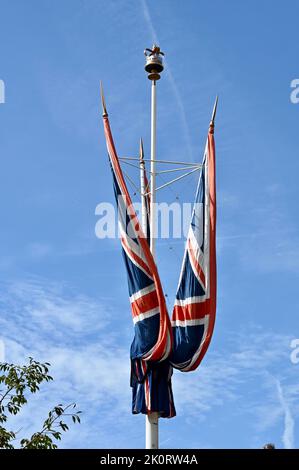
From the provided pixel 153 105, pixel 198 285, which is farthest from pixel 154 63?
pixel 198 285

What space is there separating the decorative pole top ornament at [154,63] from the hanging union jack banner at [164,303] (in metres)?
3.21

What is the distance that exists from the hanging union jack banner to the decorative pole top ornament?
321cm

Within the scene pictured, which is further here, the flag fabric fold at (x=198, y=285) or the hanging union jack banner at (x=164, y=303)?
the flag fabric fold at (x=198, y=285)

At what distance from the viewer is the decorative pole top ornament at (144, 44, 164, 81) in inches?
1000

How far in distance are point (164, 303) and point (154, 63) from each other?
7549 mm

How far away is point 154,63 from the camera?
25.4 metres

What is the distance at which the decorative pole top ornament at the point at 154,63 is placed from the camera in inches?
1000
